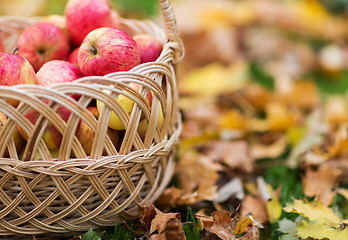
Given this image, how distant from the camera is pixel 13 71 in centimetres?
104

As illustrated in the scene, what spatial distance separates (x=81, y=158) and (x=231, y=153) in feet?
2.79

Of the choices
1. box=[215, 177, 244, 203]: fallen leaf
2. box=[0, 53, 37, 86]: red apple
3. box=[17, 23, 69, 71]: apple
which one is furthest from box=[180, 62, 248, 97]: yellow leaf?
box=[0, 53, 37, 86]: red apple

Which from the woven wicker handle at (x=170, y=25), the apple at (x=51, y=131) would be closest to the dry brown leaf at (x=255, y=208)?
the woven wicker handle at (x=170, y=25)

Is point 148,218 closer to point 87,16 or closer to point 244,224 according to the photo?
point 244,224

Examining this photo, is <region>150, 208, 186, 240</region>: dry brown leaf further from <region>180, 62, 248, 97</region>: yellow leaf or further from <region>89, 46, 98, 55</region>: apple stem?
<region>180, 62, 248, 97</region>: yellow leaf

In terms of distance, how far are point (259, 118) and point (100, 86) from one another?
143cm

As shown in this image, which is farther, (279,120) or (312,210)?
(279,120)

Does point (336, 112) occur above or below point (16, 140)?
below

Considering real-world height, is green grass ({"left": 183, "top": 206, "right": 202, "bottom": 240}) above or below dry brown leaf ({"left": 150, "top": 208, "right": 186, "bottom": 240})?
below

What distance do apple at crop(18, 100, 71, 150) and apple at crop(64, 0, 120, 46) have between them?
0.44 metres

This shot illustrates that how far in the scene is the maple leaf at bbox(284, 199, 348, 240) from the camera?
108 centimetres

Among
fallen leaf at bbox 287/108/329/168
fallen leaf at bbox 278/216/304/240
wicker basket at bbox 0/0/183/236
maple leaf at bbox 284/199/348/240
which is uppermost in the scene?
wicker basket at bbox 0/0/183/236

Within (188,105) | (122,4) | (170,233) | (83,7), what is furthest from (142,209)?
(122,4)

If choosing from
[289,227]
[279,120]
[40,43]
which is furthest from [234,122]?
[40,43]
